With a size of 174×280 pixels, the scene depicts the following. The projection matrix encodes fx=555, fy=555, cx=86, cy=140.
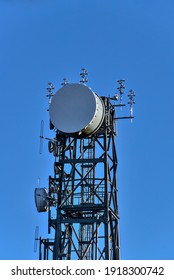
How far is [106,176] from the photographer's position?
3572cm

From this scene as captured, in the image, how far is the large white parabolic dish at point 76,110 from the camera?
115ft

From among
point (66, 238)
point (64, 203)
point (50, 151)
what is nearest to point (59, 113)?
point (50, 151)

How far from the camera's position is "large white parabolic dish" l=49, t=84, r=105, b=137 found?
3500 centimetres

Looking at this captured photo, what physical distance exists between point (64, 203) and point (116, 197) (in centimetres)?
351

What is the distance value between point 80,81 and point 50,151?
17.2 feet

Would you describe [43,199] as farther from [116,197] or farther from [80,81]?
[80,81]

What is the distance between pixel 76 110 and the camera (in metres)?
35.4

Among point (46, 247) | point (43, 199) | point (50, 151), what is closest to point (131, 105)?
point (50, 151)
